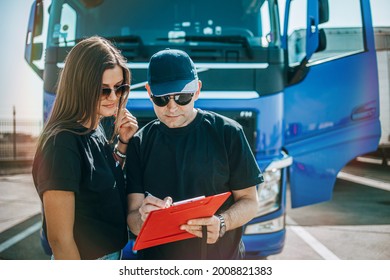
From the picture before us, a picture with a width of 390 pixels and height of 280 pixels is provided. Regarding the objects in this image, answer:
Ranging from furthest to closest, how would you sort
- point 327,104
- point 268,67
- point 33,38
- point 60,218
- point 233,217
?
point 327,104, point 33,38, point 268,67, point 233,217, point 60,218

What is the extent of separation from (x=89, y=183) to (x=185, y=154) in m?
0.41

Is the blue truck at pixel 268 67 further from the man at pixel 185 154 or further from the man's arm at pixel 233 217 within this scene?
the man's arm at pixel 233 217

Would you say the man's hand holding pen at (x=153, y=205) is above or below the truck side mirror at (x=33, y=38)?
below

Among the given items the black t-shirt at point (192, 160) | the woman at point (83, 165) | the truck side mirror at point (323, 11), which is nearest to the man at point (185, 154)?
the black t-shirt at point (192, 160)

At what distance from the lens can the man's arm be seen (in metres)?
1.52

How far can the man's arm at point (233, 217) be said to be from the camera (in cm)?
152

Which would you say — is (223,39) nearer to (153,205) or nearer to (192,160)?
(192,160)

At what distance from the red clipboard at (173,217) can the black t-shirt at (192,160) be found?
16cm

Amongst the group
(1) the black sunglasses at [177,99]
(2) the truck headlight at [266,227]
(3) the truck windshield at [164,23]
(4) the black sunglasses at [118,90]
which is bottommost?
(2) the truck headlight at [266,227]

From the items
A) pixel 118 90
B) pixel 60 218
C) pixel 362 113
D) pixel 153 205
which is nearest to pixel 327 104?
pixel 362 113

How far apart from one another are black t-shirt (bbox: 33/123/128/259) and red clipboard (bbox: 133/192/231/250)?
0.41 feet

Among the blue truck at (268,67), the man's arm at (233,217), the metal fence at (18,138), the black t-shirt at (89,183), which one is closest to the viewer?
the black t-shirt at (89,183)

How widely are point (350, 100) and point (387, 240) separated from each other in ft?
3.31

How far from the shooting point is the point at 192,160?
1.64 metres
